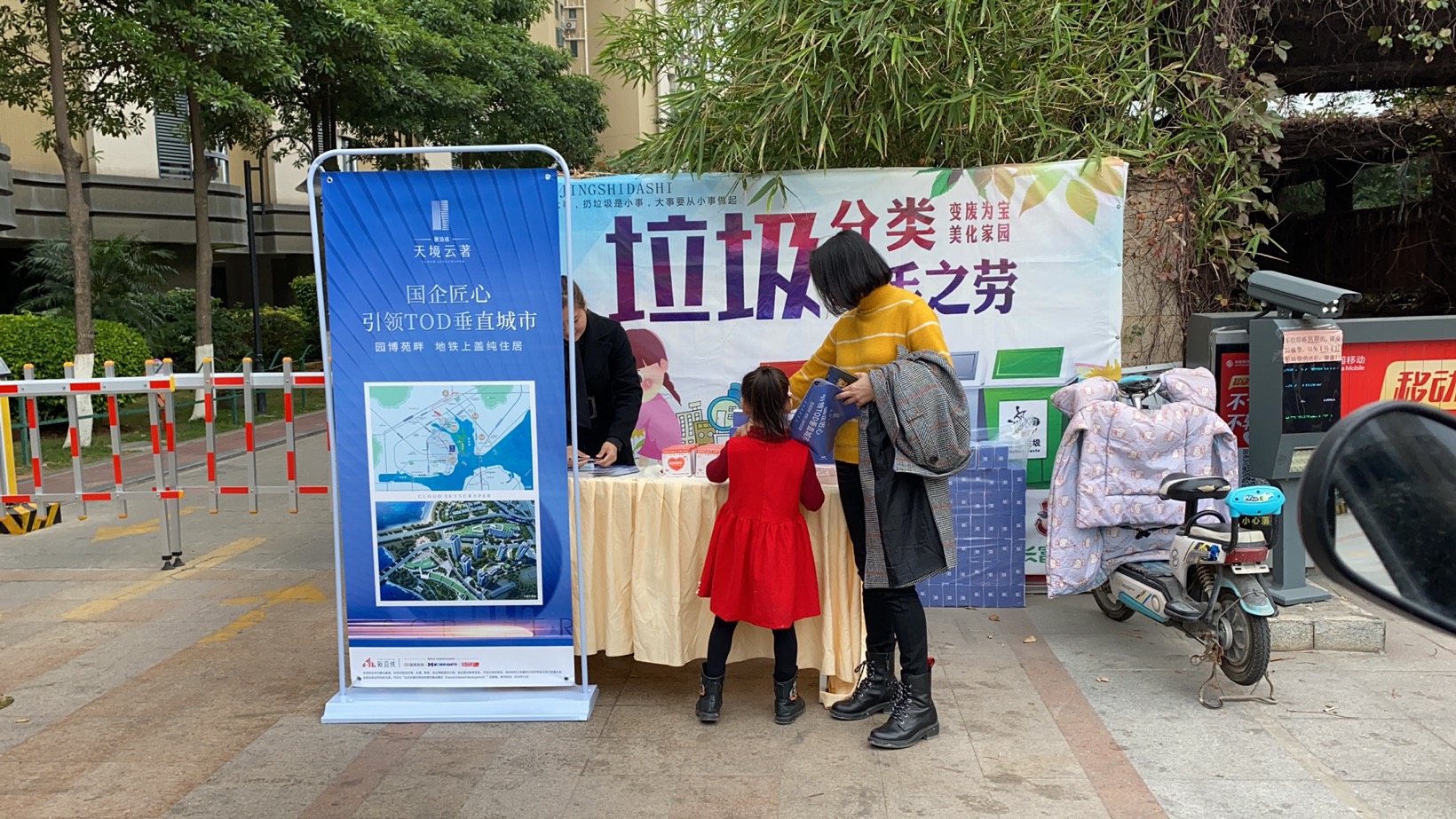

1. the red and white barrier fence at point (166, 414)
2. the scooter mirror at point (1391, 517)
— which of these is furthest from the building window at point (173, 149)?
the scooter mirror at point (1391, 517)

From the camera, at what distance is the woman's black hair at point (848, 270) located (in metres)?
3.58

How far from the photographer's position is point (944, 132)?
5430 millimetres

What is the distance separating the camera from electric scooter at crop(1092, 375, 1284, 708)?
384 cm

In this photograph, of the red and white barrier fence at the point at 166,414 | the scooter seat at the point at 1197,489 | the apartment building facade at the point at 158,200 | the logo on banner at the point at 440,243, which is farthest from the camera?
the apartment building facade at the point at 158,200

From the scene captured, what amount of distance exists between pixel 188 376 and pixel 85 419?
6.79 meters

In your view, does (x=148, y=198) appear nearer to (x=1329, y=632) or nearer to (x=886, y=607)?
(x=886, y=607)

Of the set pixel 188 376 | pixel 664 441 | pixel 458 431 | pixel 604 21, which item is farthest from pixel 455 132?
pixel 458 431

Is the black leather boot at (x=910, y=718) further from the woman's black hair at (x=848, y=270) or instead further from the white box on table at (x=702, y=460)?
the woman's black hair at (x=848, y=270)

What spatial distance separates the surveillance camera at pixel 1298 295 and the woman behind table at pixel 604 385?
289cm

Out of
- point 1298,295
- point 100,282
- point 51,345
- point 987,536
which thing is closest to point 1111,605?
point 987,536

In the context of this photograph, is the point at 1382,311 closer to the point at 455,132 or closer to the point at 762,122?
the point at 762,122

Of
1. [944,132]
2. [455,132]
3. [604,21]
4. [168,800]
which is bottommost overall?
[168,800]

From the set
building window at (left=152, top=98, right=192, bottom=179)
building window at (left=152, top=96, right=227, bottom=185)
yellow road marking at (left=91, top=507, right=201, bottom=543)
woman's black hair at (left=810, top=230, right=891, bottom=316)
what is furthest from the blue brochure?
building window at (left=152, top=98, right=192, bottom=179)

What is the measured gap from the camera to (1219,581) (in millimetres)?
3943
